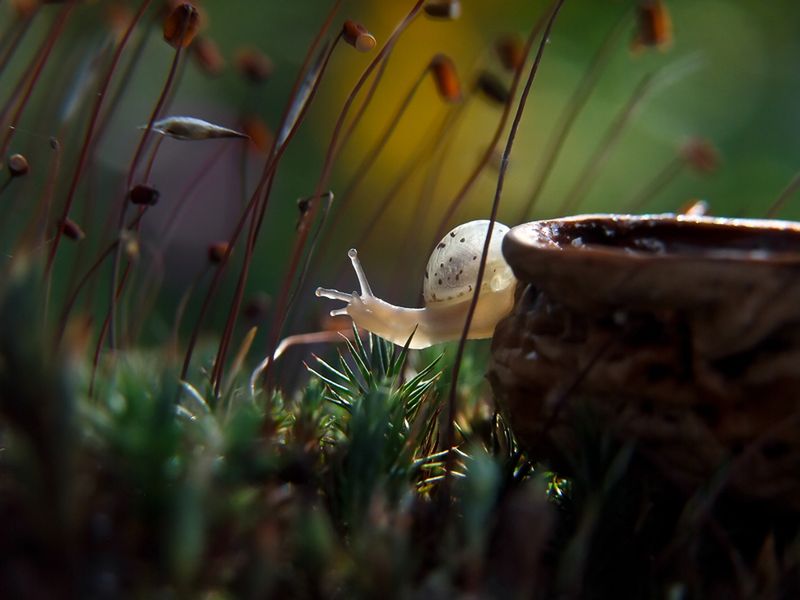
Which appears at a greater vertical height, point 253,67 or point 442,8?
point 442,8

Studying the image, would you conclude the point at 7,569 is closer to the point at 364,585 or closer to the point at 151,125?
the point at 364,585

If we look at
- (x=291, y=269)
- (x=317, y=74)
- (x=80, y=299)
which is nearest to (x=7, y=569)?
(x=291, y=269)

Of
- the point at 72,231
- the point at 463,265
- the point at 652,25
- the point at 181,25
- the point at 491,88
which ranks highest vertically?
the point at 652,25

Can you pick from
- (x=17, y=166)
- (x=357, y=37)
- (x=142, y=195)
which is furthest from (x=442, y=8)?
(x=17, y=166)

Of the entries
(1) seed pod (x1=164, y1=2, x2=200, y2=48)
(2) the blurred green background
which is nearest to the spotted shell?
(1) seed pod (x1=164, y1=2, x2=200, y2=48)

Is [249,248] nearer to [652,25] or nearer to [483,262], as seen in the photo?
[483,262]

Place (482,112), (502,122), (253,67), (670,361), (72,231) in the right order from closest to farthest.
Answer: (670,361) → (502,122) → (72,231) → (253,67) → (482,112)

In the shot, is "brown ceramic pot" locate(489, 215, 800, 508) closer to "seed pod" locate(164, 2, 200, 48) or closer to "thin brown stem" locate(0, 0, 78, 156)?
"seed pod" locate(164, 2, 200, 48)
